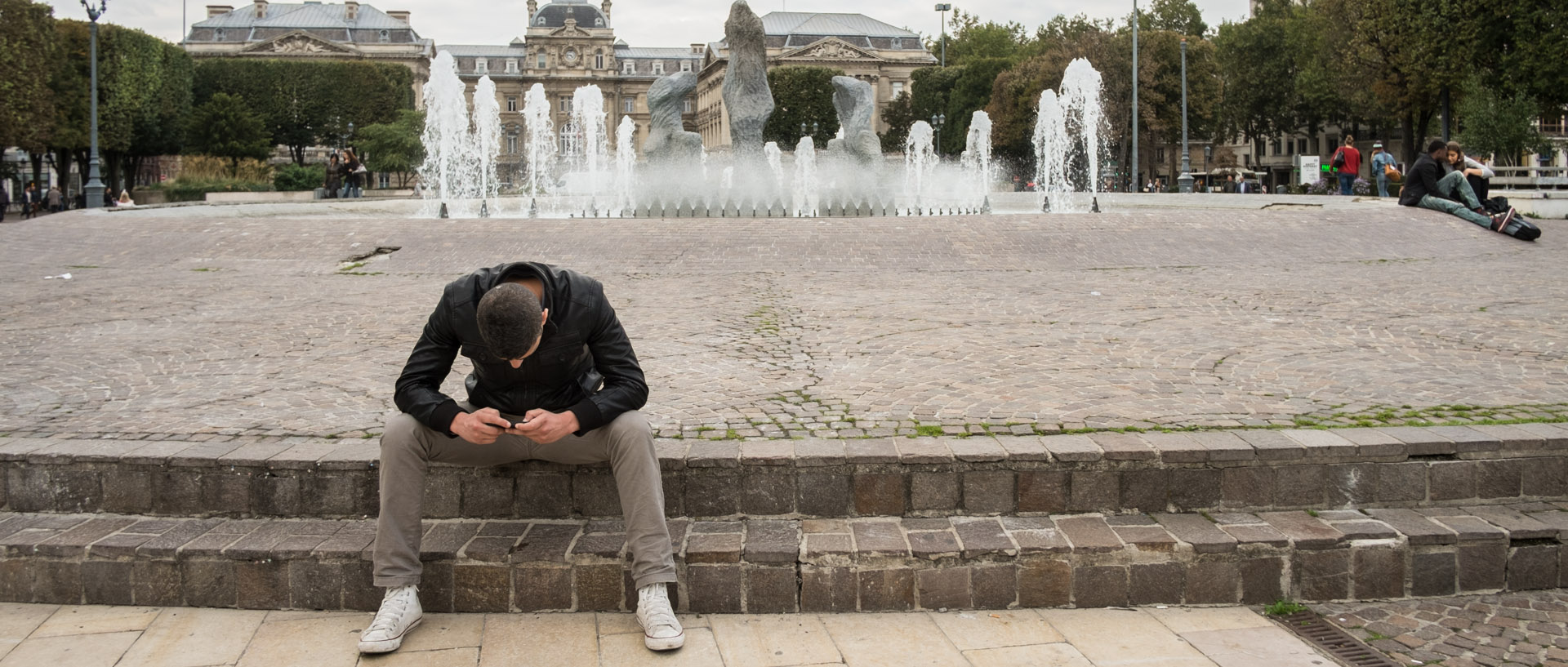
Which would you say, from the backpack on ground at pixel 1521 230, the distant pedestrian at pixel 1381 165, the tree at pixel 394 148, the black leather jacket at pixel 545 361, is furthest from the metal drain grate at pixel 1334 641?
the tree at pixel 394 148

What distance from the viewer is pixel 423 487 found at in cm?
419

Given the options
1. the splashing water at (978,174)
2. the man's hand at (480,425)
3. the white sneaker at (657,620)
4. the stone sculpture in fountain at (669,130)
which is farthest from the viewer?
the splashing water at (978,174)

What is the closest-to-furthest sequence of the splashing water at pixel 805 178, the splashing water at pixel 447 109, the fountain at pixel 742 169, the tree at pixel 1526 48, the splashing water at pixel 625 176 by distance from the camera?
the fountain at pixel 742 169, the splashing water at pixel 625 176, the splashing water at pixel 805 178, the splashing water at pixel 447 109, the tree at pixel 1526 48

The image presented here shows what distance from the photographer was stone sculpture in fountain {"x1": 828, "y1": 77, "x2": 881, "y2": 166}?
25250 millimetres

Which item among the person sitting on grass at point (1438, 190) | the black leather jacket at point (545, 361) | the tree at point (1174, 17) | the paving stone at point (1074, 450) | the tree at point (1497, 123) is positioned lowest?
the paving stone at point (1074, 450)

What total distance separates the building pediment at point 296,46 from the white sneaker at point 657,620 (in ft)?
299

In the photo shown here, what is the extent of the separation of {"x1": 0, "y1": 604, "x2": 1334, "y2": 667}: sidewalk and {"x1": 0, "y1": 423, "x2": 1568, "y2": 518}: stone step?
521 millimetres

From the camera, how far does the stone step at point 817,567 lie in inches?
169

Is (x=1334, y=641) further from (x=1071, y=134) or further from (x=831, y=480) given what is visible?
(x=1071, y=134)

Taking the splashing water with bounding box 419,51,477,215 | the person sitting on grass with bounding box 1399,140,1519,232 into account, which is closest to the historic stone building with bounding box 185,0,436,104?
the splashing water with bounding box 419,51,477,215

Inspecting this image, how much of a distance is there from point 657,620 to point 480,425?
0.89 m

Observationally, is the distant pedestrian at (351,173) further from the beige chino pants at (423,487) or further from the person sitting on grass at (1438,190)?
the beige chino pants at (423,487)

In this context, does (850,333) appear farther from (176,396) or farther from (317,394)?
(176,396)

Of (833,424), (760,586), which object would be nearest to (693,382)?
(833,424)
